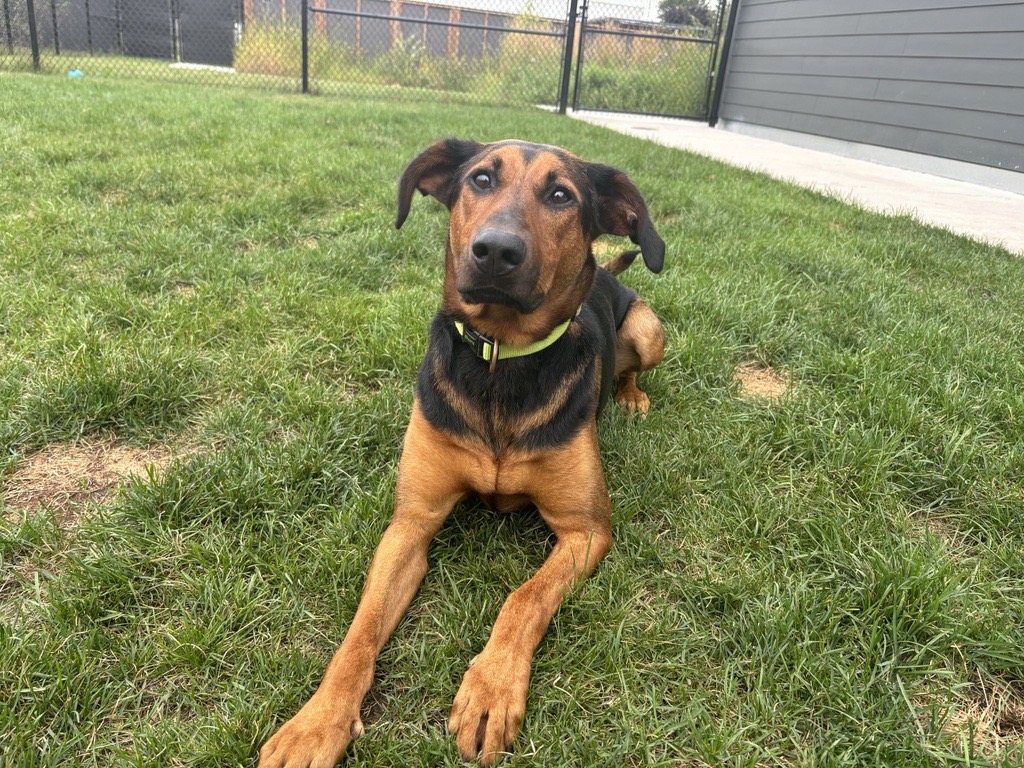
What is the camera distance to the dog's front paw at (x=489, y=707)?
1598mm

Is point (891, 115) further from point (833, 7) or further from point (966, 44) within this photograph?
point (833, 7)

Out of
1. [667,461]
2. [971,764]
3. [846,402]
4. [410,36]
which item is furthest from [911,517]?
[410,36]

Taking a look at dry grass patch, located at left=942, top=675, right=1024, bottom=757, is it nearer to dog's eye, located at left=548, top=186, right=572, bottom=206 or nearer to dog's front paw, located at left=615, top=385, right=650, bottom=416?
dog's front paw, located at left=615, top=385, right=650, bottom=416

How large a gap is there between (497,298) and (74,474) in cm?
175

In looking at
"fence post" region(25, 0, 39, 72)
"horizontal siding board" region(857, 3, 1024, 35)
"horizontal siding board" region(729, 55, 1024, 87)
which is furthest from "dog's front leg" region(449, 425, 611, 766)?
"fence post" region(25, 0, 39, 72)

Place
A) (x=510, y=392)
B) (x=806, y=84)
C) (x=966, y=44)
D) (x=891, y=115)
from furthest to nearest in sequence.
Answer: (x=806, y=84)
(x=891, y=115)
(x=966, y=44)
(x=510, y=392)

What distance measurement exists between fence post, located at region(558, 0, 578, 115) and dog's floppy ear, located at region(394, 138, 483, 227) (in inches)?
498

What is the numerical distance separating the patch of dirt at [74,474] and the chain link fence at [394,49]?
512 inches

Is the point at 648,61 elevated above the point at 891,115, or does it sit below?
above

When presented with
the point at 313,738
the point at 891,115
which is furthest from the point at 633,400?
the point at 891,115

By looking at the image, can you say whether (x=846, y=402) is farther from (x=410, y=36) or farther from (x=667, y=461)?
(x=410, y=36)

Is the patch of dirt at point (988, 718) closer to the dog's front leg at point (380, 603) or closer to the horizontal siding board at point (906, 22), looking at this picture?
the dog's front leg at point (380, 603)

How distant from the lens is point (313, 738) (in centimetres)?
154

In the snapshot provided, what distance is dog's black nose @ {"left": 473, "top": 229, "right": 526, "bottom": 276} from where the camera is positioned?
202cm
